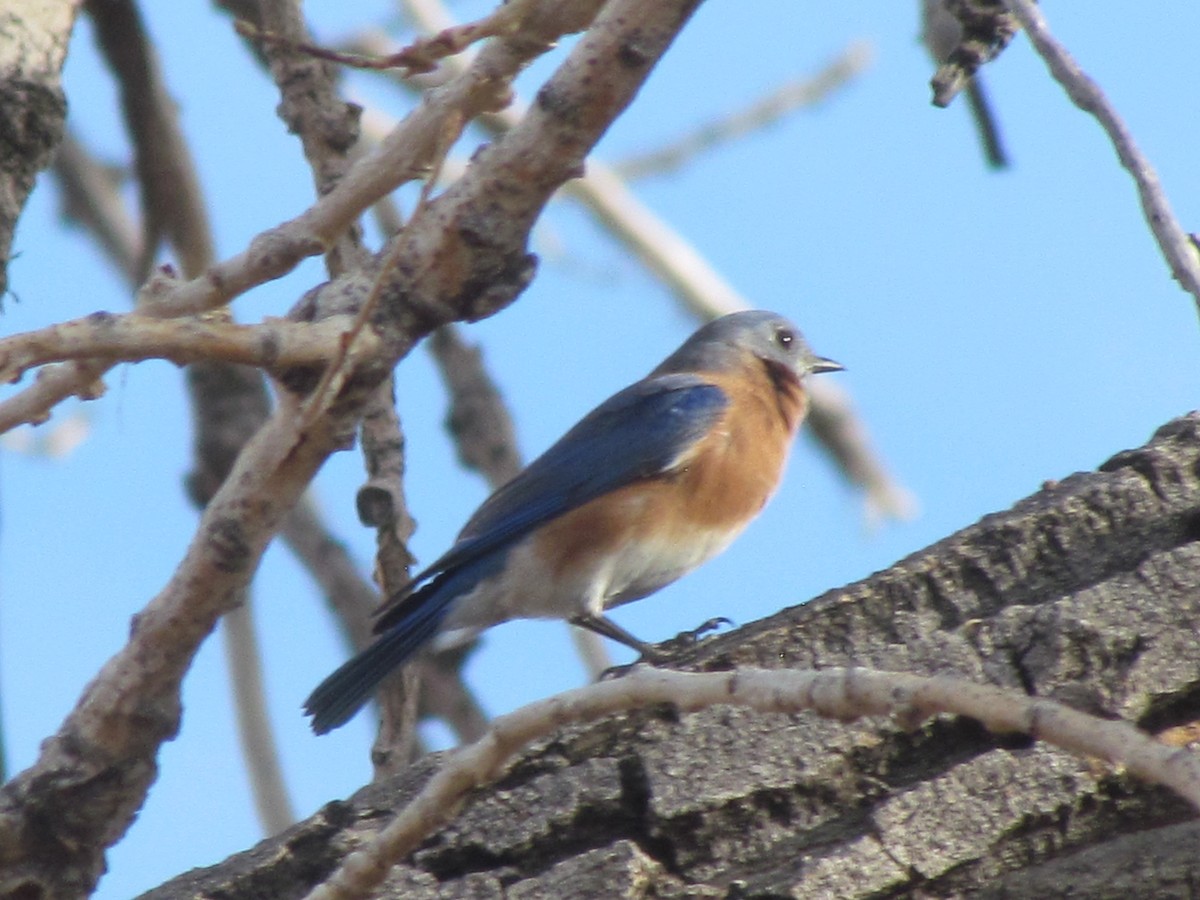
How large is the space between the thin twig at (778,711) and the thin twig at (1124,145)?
0.72 m

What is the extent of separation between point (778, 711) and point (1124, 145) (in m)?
1.07

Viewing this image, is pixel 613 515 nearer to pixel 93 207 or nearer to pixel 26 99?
pixel 93 207

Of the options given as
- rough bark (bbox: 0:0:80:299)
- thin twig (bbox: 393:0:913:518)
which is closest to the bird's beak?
thin twig (bbox: 393:0:913:518)

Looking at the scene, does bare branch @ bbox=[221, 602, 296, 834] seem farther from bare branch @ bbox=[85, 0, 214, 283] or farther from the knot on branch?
the knot on branch

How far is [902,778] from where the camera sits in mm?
2990

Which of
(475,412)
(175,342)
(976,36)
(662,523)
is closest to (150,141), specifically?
(475,412)

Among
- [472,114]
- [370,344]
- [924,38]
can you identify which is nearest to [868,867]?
[370,344]

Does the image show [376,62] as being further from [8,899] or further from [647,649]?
[647,649]

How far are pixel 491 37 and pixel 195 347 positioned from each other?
820 mm

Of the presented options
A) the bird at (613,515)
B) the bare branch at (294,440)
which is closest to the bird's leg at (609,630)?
the bird at (613,515)

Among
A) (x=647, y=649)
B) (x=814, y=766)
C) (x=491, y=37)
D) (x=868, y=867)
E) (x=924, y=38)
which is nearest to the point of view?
(x=868, y=867)

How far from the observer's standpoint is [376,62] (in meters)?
3.15

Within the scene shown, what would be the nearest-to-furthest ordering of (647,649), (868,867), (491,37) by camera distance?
1. (868,867)
2. (491,37)
3. (647,649)

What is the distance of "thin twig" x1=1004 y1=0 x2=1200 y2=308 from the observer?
260 cm
